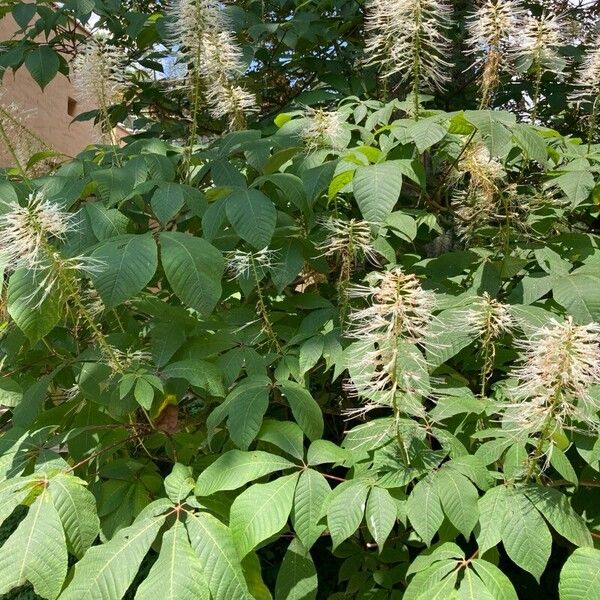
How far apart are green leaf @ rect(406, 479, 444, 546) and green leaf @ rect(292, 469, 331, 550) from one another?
162 mm

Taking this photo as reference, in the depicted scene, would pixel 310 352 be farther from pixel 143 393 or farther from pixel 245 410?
pixel 143 393

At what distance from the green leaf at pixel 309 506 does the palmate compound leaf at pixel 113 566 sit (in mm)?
257

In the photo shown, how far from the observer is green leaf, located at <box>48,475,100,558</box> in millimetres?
1345

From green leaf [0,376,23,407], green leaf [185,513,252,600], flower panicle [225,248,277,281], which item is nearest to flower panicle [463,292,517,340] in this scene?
flower panicle [225,248,277,281]

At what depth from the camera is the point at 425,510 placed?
123 centimetres

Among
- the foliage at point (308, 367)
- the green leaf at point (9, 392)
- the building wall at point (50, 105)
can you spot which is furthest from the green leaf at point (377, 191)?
the building wall at point (50, 105)

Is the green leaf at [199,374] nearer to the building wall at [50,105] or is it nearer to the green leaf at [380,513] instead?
the green leaf at [380,513]

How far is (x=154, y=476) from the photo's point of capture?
168 cm

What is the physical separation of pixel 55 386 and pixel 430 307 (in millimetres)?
1090

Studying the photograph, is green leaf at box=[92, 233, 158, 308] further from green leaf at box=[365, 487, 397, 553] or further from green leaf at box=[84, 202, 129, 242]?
green leaf at box=[365, 487, 397, 553]

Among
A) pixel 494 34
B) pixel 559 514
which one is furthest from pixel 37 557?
pixel 494 34

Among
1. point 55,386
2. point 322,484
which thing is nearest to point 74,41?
point 55,386

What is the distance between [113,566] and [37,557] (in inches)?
5.6

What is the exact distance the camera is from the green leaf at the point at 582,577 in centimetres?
111
